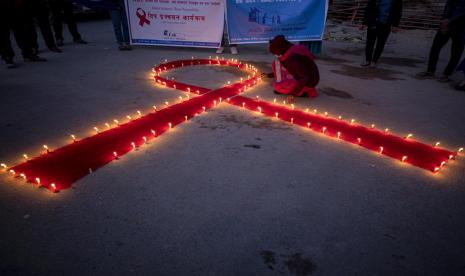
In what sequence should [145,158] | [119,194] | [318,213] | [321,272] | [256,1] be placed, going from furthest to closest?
[256,1]
[145,158]
[119,194]
[318,213]
[321,272]

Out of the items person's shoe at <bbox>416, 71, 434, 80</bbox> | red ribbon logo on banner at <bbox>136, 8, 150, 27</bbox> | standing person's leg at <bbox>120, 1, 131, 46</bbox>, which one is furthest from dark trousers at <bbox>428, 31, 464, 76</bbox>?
standing person's leg at <bbox>120, 1, 131, 46</bbox>

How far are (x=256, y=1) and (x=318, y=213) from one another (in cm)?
655

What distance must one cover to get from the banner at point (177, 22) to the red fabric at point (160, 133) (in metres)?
4.02

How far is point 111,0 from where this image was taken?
25.8ft

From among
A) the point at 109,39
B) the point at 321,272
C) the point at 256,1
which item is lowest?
the point at 321,272

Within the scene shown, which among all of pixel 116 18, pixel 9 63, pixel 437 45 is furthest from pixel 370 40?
pixel 9 63

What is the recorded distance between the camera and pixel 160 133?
365 cm

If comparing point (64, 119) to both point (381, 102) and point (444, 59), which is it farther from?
point (444, 59)

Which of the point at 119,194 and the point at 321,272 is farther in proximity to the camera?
the point at 119,194

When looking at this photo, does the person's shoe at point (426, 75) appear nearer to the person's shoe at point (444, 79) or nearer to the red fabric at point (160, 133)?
the person's shoe at point (444, 79)

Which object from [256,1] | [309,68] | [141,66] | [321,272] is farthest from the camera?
[256,1]

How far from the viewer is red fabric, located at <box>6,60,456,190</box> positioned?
9.34 feet

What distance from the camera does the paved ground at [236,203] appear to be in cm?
197

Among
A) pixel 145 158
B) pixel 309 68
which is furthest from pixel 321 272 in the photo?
pixel 309 68
